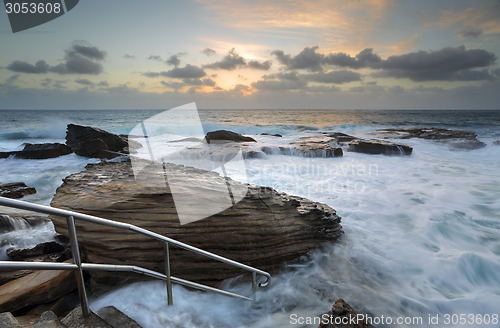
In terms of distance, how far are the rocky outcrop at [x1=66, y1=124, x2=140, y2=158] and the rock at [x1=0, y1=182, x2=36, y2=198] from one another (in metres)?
4.88

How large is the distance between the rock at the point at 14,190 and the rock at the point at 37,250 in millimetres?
4334

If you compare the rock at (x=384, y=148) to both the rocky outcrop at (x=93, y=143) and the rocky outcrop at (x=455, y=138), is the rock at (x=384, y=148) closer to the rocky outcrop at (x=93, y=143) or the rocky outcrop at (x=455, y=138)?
the rocky outcrop at (x=455, y=138)

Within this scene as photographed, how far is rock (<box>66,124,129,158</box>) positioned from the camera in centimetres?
1324

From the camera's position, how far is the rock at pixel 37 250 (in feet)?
12.3

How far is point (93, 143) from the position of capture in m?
13.3

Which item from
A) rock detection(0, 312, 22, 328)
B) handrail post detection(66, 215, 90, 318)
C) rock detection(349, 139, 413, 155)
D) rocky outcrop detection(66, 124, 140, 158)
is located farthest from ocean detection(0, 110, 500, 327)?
rock detection(349, 139, 413, 155)

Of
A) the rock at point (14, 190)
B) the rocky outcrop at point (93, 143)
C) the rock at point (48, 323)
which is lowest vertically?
the rock at point (14, 190)

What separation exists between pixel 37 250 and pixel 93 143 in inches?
437

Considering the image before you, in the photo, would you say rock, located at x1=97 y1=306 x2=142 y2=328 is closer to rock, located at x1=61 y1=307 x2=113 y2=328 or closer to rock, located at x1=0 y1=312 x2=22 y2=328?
rock, located at x1=61 y1=307 x2=113 y2=328

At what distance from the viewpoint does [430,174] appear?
34.8 ft

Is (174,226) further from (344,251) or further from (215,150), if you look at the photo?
(215,150)

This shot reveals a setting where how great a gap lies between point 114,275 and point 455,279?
5381 millimetres

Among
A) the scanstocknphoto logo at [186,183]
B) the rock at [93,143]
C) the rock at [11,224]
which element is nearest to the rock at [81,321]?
the scanstocknphoto logo at [186,183]

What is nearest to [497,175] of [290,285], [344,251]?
[344,251]
